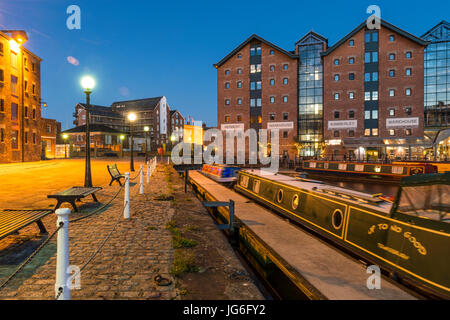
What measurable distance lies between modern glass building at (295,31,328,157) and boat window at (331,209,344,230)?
132ft

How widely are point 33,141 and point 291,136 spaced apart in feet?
129

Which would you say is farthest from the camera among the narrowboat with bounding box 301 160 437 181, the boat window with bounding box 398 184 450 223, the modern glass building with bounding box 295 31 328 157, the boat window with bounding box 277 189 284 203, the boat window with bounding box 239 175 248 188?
the modern glass building with bounding box 295 31 328 157

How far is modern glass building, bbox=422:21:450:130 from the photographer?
165 ft

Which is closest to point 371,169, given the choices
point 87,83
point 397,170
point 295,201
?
point 397,170

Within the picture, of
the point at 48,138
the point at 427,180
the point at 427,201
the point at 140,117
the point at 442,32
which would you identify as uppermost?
the point at 442,32

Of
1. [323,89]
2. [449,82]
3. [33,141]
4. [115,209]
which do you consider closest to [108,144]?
[33,141]

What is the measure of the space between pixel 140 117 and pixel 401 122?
64411mm

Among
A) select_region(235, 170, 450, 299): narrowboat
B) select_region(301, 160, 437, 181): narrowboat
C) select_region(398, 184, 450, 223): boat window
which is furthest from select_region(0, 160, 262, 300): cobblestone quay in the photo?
select_region(301, 160, 437, 181): narrowboat

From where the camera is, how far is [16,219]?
4820 millimetres

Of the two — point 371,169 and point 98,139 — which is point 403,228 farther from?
point 98,139

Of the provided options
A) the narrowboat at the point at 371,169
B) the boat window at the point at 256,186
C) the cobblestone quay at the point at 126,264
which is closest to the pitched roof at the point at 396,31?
the narrowboat at the point at 371,169

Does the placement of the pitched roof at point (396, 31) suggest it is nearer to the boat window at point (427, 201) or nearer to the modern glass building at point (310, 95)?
the modern glass building at point (310, 95)

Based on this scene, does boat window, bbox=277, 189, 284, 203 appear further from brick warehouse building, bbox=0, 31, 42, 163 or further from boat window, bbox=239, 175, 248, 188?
brick warehouse building, bbox=0, 31, 42, 163

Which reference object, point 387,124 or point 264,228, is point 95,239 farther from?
point 387,124
